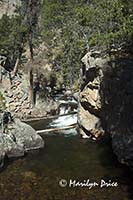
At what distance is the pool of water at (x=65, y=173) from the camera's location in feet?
65.2

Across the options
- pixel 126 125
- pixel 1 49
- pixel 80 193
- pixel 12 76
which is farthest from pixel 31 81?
pixel 80 193

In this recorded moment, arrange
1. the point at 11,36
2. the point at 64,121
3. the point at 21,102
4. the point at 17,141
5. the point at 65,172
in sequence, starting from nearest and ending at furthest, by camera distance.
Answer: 1. the point at 65,172
2. the point at 17,141
3. the point at 64,121
4. the point at 21,102
5. the point at 11,36

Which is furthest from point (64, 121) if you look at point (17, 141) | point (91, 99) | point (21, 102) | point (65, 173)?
point (65, 173)

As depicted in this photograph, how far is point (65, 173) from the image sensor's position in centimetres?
2288

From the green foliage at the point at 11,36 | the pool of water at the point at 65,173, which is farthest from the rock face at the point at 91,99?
the green foliage at the point at 11,36

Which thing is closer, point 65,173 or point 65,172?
point 65,173

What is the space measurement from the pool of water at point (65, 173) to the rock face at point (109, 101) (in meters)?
1.33

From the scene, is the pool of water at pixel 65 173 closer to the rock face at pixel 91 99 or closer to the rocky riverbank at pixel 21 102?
the rock face at pixel 91 99

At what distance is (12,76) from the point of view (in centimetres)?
4309

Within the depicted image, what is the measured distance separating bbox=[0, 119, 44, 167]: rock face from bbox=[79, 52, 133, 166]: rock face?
4.75 m

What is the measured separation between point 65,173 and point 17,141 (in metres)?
5.48

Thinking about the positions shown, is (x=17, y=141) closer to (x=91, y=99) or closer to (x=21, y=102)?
(x=91, y=99)

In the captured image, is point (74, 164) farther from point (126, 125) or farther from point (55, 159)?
point (126, 125)

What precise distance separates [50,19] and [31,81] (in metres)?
16.3
